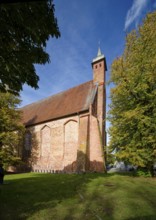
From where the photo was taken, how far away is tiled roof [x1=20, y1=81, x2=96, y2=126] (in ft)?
80.7

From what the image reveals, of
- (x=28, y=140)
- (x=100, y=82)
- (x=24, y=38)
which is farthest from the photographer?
(x=28, y=140)

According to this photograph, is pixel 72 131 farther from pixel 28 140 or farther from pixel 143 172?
pixel 143 172

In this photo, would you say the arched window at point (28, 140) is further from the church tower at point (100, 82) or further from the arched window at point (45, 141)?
the church tower at point (100, 82)

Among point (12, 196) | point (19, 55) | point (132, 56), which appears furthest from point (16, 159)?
point (19, 55)

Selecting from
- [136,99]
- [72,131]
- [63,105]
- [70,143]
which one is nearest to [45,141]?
[70,143]

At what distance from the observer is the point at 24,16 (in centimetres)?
443

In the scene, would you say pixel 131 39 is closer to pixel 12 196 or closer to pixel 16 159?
pixel 12 196

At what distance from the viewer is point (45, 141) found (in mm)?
26641

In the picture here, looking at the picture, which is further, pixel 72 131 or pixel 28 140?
pixel 28 140

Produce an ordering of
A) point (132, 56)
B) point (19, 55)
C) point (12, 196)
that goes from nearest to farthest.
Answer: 1. point (19, 55)
2. point (12, 196)
3. point (132, 56)

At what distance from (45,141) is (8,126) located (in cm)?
640

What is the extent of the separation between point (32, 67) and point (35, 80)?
48 centimetres

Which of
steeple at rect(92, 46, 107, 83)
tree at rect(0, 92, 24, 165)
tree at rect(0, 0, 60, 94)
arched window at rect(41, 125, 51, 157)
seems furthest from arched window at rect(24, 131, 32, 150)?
tree at rect(0, 0, 60, 94)

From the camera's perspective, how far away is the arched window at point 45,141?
84.8 ft
